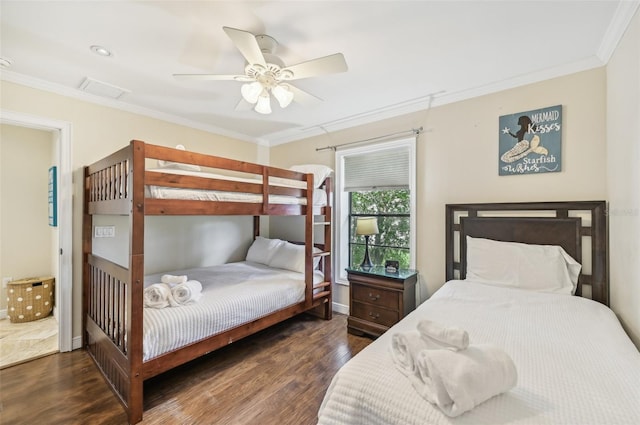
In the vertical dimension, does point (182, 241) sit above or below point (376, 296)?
above

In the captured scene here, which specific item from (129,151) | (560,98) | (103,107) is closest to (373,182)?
(560,98)

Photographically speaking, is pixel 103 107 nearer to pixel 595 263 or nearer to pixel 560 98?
pixel 560 98

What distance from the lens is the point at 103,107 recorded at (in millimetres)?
2754

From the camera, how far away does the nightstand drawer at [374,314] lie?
2.65 m

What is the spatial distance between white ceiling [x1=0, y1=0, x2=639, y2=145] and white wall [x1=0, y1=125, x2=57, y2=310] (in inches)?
57.7

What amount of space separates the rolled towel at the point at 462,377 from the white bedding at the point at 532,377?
3 centimetres

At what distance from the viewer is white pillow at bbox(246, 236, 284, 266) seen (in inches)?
142

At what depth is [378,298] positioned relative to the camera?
2.73 m

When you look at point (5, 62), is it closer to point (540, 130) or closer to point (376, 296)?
point (376, 296)

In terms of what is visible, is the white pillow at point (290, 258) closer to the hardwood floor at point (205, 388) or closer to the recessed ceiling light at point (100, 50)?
the hardwood floor at point (205, 388)

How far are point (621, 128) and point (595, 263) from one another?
970 mm

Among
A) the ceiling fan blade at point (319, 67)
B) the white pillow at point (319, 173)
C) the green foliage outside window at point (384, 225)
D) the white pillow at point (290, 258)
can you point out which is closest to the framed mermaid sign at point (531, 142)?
the green foliage outside window at point (384, 225)

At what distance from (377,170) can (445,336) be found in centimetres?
240

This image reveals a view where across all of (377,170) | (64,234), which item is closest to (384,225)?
(377,170)
